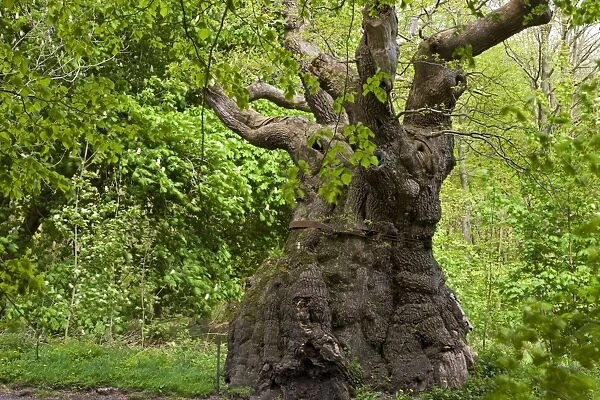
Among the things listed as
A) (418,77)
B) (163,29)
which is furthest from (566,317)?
(163,29)

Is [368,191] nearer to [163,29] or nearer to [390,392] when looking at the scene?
[390,392]

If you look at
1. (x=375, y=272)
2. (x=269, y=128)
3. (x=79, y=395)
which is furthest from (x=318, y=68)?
(x=79, y=395)

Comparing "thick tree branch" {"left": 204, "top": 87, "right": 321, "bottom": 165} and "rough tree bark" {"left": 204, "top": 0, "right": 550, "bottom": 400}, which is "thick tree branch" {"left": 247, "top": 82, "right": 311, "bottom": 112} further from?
"rough tree bark" {"left": 204, "top": 0, "right": 550, "bottom": 400}

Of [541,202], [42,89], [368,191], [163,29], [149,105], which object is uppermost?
[163,29]

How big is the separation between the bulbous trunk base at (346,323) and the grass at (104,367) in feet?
2.20

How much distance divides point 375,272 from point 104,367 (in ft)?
11.8

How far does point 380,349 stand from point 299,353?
1.27 metres

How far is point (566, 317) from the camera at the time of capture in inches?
56.5

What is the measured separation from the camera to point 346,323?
729 centimetres

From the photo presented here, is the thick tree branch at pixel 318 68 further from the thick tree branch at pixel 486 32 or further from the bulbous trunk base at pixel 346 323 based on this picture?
the bulbous trunk base at pixel 346 323

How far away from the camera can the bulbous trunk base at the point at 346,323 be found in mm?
6582

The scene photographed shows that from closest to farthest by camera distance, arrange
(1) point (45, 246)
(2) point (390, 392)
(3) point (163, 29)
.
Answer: (2) point (390, 392)
(1) point (45, 246)
(3) point (163, 29)

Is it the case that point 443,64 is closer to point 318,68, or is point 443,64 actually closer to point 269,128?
point 318,68

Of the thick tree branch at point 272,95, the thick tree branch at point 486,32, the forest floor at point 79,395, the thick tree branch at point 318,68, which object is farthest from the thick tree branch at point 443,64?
the forest floor at point 79,395
